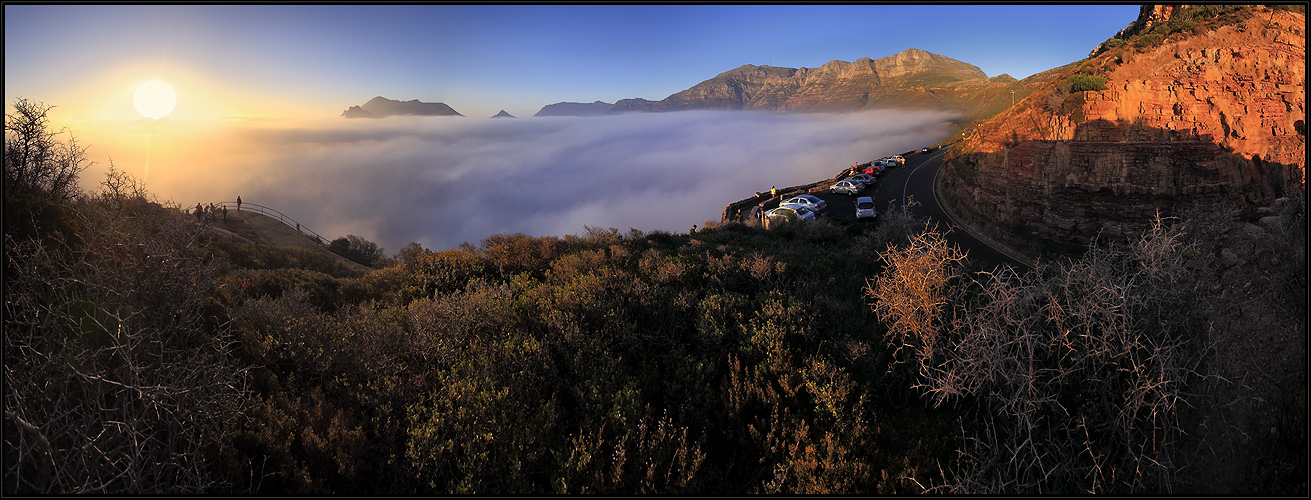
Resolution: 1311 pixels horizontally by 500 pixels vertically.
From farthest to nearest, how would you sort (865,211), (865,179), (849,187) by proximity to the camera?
1. (865,179)
2. (849,187)
3. (865,211)

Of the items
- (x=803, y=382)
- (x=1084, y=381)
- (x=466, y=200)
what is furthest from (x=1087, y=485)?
(x=466, y=200)

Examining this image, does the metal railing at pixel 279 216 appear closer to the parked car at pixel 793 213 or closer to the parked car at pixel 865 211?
the parked car at pixel 793 213

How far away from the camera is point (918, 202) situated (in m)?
22.3

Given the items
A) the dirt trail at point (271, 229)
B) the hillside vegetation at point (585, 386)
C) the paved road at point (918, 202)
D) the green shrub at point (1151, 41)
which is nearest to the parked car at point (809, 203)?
the paved road at point (918, 202)

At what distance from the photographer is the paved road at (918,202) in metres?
23.9

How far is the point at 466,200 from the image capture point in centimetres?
18950

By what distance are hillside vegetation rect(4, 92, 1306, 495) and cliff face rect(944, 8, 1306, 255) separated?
23486mm

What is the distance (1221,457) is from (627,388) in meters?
6.55

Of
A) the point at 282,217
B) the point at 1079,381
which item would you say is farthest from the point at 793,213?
the point at 282,217

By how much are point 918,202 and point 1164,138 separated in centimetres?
1549

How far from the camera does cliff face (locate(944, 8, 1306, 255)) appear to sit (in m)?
24.5

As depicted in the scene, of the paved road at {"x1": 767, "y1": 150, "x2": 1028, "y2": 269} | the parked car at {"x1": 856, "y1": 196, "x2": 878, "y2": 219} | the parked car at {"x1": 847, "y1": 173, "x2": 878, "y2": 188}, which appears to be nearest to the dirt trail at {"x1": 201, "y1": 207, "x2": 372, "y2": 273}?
the parked car at {"x1": 856, "y1": 196, "x2": 878, "y2": 219}

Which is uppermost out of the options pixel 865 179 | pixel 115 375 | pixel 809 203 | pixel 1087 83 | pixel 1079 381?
pixel 1087 83

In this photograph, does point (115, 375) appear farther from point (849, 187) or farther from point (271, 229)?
point (849, 187)
